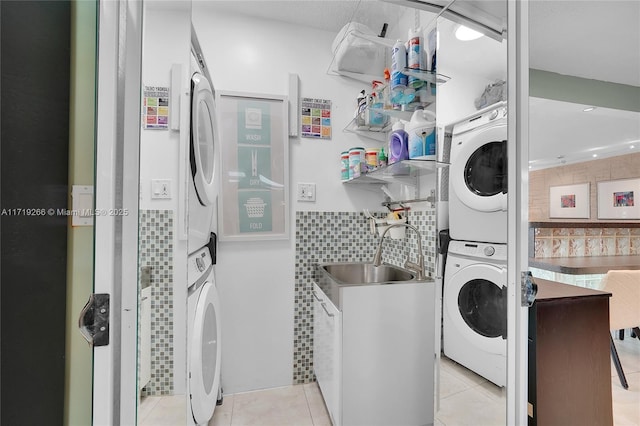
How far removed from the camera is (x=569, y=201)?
190 inches

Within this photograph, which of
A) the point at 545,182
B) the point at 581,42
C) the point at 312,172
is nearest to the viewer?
the point at 581,42

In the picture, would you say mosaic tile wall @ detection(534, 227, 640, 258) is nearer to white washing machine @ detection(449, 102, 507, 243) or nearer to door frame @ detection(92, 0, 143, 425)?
white washing machine @ detection(449, 102, 507, 243)

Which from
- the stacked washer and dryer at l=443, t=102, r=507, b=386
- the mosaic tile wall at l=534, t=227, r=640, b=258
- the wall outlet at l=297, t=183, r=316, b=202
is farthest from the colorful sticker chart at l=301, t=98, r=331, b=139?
the mosaic tile wall at l=534, t=227, r=640, b=258

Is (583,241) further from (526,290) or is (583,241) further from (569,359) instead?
(526,290)

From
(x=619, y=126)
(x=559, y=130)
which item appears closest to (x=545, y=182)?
(x=559, y=130)

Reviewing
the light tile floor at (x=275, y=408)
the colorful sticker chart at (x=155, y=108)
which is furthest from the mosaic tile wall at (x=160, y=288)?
the light tile floor at (x=275, y=408)

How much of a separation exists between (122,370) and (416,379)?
4.62 feet

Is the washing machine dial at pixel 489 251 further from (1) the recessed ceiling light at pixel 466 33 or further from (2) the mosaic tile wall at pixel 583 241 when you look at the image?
Result: (2) the mosaic tile wall at pixel 583 241

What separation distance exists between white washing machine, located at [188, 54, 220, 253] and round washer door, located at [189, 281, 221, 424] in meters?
0.27

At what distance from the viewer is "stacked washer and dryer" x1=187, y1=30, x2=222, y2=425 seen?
1.07 m

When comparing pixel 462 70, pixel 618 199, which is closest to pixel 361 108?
pixel 462 70

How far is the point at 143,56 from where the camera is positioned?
59 cm

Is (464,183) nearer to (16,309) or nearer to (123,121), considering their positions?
(123,121)

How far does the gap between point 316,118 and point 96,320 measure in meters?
1.84
